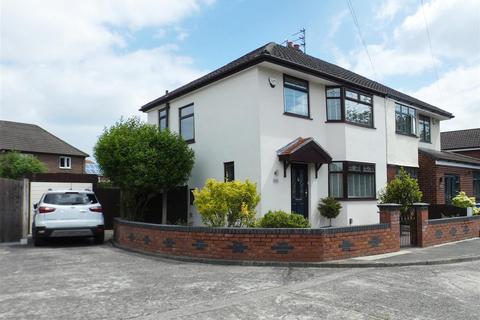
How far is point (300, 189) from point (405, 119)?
7.27 meters

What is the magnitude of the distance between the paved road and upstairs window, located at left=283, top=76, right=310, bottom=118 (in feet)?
20.8

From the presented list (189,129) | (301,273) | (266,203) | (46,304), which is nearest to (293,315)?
(301,273)

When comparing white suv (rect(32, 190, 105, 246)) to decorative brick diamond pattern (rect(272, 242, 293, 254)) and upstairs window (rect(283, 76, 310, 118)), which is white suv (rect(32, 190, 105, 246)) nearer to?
decorative brick diamond pattern (rect(272, 242, 293, 254))

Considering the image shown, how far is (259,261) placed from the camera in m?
8.30

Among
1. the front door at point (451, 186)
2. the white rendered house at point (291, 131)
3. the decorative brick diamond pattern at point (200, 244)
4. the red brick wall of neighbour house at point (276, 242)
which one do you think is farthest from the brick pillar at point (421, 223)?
the front door at point (451, 186)

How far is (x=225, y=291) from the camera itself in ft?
20.4

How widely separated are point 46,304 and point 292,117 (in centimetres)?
910

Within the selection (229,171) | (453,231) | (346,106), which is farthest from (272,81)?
(453,231)

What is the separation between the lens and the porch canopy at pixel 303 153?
39.8 ft

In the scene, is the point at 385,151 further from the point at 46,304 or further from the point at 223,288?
the point at 46,304

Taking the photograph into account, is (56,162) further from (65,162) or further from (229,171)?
(229,171)

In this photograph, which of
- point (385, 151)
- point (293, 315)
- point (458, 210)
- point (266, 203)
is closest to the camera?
point (293, 315)

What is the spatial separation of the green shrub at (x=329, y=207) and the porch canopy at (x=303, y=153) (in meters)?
1.28

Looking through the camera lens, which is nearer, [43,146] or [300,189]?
[300,189]
